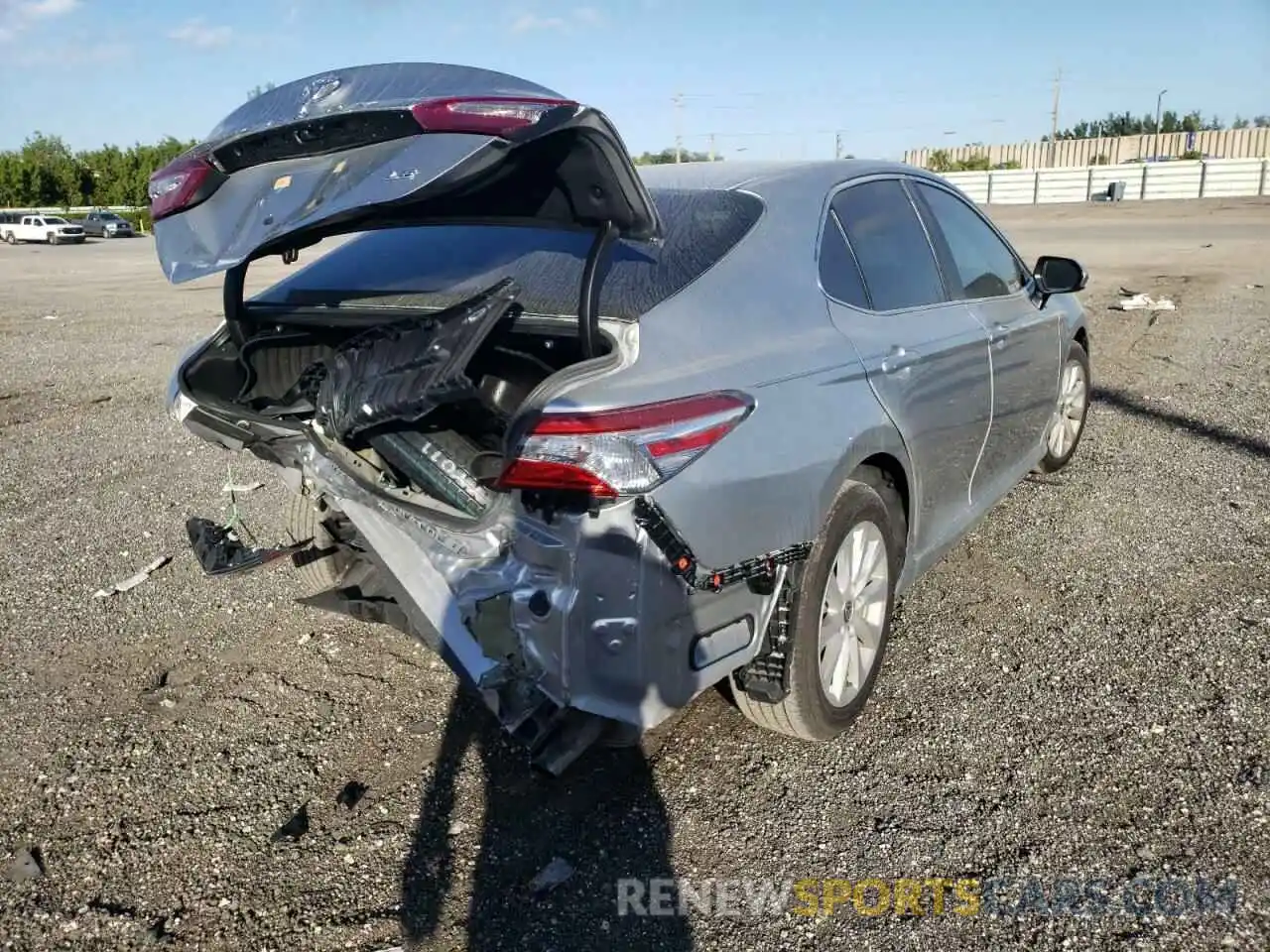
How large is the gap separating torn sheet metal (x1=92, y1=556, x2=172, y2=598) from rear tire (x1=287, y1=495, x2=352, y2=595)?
0.85 meters

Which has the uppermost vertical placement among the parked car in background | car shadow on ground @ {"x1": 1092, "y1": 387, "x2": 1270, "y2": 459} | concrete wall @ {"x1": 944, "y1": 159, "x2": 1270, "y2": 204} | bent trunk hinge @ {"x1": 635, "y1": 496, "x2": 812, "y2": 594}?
bent trunk hinge @ {"x1": 635, "y1": 496, "x2": 812, "y2": 594}

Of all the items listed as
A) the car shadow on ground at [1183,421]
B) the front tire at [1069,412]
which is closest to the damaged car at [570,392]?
the front tire at [1069,412]

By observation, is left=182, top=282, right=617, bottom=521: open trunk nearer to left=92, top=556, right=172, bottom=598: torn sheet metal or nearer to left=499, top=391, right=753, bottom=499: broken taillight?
left=499, top=391, right=753, bottom=499: broken taillight

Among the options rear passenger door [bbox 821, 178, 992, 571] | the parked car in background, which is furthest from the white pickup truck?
rear passenger door [bbox 821, 178, 992, 571]

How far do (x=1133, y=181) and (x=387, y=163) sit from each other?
5237 cm

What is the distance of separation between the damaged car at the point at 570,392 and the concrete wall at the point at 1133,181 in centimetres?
4084

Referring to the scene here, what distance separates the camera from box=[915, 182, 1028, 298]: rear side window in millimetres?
4227

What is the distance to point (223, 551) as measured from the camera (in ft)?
11.2

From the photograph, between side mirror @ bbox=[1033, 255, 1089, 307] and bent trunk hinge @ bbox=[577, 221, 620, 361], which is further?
side mirror @ bbox=[1033, 255, 1089, 307]

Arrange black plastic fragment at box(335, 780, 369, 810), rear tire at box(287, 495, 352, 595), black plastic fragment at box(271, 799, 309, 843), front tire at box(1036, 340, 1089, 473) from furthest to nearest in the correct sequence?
front tire at box(1036, 340, 1089, 473), rear tire at box(287, 495, 352, 595), black plastic fragment at box(335, 780, 369, 810), black plastic fragment at box(271, 799, 309, 843)

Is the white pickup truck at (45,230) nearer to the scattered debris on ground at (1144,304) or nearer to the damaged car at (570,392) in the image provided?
the scattered debris on ground at (1144,304)

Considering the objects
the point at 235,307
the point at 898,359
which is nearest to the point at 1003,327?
the point at 898,359

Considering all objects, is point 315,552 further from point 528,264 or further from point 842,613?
point 842,613

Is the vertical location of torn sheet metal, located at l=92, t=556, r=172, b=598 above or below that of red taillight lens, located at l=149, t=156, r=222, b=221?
below
